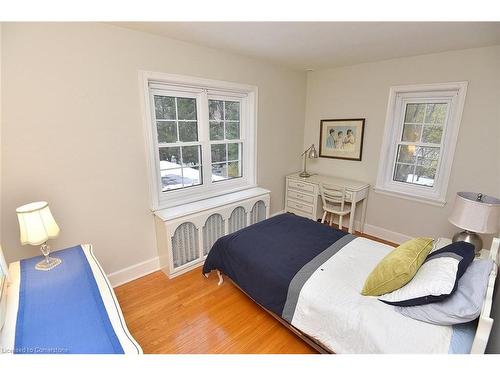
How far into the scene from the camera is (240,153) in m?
3.15

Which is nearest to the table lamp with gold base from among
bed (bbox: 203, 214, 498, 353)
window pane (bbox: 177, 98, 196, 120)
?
bed (bbox: 203, 214, 498, 353)

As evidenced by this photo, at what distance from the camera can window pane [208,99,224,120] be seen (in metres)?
2.71

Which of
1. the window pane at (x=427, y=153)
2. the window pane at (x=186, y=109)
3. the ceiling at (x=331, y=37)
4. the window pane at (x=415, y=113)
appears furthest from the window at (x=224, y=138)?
the window pane at (x=427, y=153)

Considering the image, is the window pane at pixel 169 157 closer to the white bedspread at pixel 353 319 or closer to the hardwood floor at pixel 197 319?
the hardwood floor at pixel 197 319

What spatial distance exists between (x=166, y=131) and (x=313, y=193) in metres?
2.09

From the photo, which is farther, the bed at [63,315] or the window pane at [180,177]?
the window pane at [180,177]

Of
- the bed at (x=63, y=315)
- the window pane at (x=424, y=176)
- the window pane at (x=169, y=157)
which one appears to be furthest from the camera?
the window pane at (x=424, y=176)

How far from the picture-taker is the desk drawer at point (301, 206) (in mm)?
3448

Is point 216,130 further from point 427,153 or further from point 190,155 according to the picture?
point 427,153

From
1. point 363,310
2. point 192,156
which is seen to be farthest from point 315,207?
point 363,310

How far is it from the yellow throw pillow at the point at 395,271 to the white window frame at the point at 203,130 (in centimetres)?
189

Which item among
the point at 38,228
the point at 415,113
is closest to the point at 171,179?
the point at 38,228

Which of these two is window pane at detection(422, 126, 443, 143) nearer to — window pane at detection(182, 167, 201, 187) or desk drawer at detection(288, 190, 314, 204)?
desk drawer at detection(288, 190, 314, 204)
